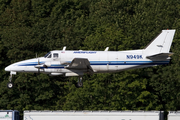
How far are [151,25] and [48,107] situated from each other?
17.3 metres

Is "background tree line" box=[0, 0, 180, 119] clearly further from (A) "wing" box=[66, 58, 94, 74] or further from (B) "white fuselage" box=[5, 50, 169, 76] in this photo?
(A) "wing" box=[66, 58, 94, 74]

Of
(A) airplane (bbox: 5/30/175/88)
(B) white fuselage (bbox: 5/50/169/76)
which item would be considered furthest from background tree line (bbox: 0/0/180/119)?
(B) white fuselage (bbox: 5/50/169/76)

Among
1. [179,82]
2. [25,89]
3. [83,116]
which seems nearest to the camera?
[83,116]

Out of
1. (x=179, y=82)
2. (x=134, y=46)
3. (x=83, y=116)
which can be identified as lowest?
(x=83, y=116)

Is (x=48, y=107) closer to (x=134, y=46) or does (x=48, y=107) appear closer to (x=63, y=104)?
(x=63, y=104)

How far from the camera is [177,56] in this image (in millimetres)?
57812

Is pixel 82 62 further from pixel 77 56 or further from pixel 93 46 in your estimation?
pixel 93 46

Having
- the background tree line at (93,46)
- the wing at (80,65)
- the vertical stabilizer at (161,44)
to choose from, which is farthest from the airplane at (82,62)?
the background tree line at (93,46)

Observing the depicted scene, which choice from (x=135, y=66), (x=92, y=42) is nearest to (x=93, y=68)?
(x=135, y=66)

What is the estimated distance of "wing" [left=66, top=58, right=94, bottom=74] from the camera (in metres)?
40.8

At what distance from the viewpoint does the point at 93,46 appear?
58.1 meters

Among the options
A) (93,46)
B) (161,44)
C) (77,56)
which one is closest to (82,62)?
(77,56)

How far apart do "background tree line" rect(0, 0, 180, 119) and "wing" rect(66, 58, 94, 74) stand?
14.8m

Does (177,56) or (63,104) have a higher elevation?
(177,56)
